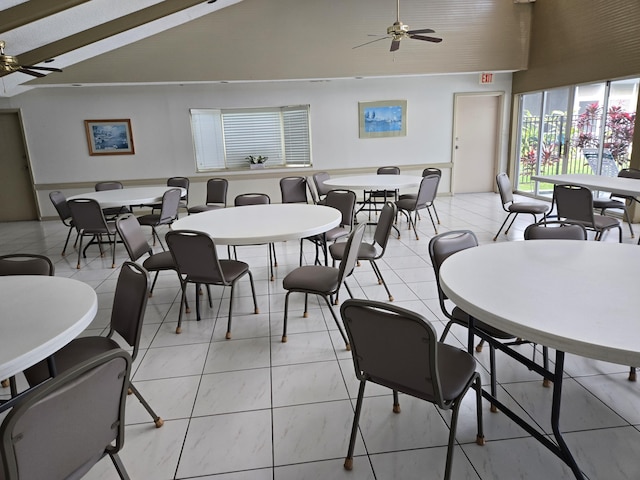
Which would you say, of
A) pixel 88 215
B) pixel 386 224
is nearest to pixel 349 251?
pixel 386 224

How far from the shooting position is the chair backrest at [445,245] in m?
2.32

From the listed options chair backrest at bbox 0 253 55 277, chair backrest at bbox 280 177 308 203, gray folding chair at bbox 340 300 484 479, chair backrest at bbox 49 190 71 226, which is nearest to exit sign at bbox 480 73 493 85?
chair backrest at bbox 280 177 308 203

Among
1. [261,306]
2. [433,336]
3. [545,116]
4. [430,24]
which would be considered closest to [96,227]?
[261,306]

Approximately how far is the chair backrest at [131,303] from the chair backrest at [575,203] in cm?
414

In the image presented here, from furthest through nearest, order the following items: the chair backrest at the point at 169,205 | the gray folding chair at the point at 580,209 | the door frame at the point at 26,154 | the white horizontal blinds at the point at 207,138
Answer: the white horizontal blinds at the point at 207,138 → the door frame at the point at 26,154 → the chair backrest at the point at 169,205 → the gray folding chair at the point at 580,209

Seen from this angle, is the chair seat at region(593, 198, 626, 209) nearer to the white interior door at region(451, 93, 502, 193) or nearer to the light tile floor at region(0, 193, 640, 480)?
the light tile floor at region(0, 193, 640, 480)

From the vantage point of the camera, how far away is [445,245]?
2387 mm

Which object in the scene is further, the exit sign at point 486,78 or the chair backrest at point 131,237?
the exit sign at point 486,78

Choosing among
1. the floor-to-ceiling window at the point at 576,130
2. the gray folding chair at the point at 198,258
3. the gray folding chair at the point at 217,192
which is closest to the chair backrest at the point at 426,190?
the gray folding chair at the point at 217,192

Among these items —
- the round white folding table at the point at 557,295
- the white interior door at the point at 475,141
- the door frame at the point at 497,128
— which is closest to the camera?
the round white folding table at the point at 557,295

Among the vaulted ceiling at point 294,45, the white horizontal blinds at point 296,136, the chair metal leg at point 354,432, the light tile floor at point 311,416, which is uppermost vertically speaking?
the vaulted ceiling at point 294,45

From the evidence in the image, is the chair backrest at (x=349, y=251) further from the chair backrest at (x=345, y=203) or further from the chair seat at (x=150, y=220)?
the chair seat at (x=150, y=220)

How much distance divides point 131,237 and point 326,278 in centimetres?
159

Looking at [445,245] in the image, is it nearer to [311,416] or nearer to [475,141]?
[311,416]
